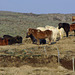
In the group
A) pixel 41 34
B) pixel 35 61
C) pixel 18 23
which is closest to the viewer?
pixel 35 61

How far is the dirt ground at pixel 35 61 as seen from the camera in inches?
433

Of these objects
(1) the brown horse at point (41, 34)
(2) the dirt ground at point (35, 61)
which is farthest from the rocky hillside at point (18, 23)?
(2) the dirt ground at point (35, 61)

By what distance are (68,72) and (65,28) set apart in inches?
468

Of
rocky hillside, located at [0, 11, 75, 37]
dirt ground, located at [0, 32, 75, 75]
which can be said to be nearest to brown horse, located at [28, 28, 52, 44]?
dirt ground, located at [0, 32, 75, 75]

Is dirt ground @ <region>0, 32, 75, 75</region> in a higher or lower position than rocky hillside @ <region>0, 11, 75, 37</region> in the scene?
lower

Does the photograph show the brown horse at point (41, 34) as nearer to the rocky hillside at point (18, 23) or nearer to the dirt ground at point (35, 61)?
the dirt ground at point (35, 61)

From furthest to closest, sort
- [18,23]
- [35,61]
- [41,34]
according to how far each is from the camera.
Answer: [18,23]
[41,34]
[35,61]

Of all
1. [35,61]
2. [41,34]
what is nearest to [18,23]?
[41,34]

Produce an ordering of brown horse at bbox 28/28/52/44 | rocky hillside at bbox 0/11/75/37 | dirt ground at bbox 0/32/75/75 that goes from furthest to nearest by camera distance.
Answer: rocky hillside at bbox 0/11/75/37 < brown horse at bbox 28/28/52/44 < dirt ground at bbox 0/32/75/75

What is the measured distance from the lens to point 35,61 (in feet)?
41.0

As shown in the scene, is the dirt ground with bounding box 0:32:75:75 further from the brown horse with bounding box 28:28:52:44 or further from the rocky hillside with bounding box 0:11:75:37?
the rocky hillside with bounding box 0:11:75:37

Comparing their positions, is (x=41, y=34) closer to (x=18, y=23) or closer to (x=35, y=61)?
(x=35, y=61)

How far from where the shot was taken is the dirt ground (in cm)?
1100

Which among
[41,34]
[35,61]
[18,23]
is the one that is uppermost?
[18,23]
